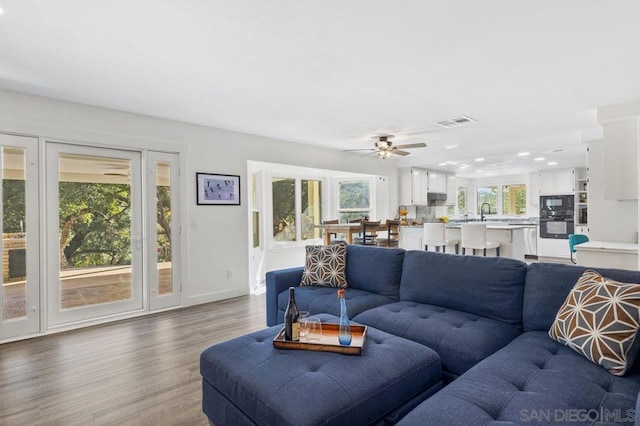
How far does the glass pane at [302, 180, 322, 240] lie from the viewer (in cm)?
693

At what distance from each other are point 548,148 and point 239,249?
5.58 meters

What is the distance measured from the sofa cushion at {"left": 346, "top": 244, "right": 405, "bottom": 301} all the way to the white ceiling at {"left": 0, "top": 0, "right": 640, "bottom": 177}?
1586 mm

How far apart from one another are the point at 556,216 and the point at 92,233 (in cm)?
918

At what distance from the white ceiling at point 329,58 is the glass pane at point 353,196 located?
9.71ft

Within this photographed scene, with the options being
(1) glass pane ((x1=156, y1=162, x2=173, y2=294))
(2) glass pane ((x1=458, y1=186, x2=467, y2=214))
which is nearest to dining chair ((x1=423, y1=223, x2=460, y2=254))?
(1) glass pane ((x1=156, y1=162, x2=173, y2=294))

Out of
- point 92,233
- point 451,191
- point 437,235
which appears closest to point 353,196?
point 437,235

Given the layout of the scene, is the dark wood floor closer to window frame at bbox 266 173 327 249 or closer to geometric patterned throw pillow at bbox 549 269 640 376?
geometric patterned throw pillow at bbox 549 269 640 376

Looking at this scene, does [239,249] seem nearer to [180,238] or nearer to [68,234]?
[180,238]

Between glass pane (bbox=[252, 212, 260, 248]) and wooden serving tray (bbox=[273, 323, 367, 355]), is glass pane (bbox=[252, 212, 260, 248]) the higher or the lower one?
the higher one

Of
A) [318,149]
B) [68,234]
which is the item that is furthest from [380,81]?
[68,234]

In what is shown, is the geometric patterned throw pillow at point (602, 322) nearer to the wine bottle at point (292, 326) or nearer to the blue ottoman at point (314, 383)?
the blue ottoman at point (314, 383)

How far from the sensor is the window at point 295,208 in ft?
21.4

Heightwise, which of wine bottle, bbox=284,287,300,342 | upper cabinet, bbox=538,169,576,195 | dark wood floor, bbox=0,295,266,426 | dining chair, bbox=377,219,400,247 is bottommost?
dark wood floor, bbox=0,295,266,426

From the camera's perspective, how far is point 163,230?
4.24m
